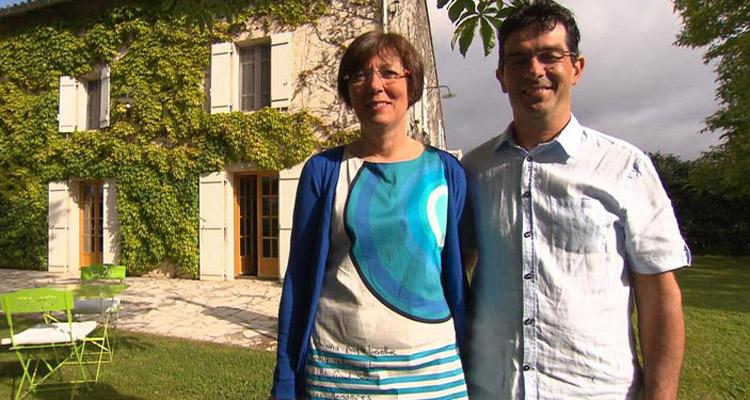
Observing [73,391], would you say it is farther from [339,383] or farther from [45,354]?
[339,383]

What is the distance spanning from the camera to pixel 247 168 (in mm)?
8359

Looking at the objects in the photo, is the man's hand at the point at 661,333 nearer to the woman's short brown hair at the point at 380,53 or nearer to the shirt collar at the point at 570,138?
the shirt collar at the point at 570,138

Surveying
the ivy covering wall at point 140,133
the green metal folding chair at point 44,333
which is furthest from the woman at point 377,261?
the ivy covering wall at point 140,133

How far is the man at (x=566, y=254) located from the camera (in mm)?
1077

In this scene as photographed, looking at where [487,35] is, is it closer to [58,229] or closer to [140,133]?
[140,133]

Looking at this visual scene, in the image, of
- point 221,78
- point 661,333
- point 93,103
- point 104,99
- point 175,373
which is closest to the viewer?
point 661,333

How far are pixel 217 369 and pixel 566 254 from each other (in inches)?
135

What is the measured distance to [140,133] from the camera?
353 inches

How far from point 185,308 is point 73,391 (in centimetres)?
301

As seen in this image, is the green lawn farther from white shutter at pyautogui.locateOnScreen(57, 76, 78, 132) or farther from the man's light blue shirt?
white shutter at pyautogui.locateOnScreen(57, 76, 78, 132)

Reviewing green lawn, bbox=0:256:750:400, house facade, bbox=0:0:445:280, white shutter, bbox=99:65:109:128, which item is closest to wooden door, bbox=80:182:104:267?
house facade, bbox=0:0:445:280

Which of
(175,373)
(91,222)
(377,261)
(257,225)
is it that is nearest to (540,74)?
(377,261)

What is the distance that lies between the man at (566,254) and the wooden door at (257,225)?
7715 mm

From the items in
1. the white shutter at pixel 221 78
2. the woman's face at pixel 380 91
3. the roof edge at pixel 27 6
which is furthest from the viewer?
the roof edge at pixel 27 6
